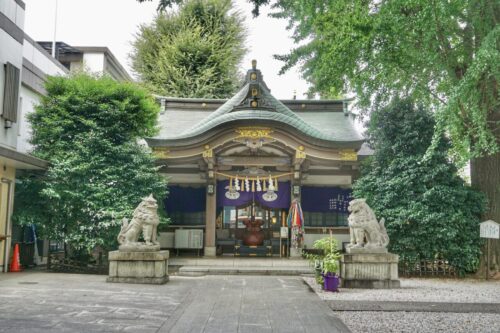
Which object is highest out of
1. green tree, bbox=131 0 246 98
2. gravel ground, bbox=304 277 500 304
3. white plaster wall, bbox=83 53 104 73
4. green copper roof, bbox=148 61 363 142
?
green tree, bbox=131 0 246 98

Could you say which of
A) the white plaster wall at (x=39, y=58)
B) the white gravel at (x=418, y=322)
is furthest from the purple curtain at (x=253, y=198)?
the white gravel at (x=418, y=322)

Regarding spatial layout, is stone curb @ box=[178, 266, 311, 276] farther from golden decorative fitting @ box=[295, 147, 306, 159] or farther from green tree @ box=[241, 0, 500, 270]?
green tree @ box=[241, 0, 500, 270]

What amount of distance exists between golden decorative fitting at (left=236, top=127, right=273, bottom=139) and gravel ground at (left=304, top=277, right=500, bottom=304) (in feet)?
16.7

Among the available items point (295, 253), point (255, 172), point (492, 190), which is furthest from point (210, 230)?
point (492, 190)

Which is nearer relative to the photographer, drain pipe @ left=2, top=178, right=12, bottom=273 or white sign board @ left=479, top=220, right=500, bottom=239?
white sign board @ left=479, top=220, right=500, bottom=239

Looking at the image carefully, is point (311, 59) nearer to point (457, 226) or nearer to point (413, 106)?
point (413, 106)

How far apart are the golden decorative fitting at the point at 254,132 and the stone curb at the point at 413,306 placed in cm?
752

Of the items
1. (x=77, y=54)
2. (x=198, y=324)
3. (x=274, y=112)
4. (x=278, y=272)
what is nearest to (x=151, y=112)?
(x=274, y=112)

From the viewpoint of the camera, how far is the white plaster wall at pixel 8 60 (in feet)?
40.7

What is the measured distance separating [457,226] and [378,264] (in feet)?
11.8

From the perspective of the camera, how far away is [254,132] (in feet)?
49.6

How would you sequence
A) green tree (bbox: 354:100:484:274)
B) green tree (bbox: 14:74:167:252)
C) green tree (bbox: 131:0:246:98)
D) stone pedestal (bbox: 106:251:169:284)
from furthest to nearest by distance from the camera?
green tree (bbox: 131:0:246:98), green tree (bbox: 354:100:484:274), green tree (bbox: 14:74:167:252), stone pedestal (bbox: 106:251:169:284)

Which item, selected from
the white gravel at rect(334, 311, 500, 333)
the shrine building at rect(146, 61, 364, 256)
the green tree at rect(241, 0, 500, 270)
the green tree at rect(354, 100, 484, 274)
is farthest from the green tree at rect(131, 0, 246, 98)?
Answer: the white gravel at rect(334, 311, 500, 333)

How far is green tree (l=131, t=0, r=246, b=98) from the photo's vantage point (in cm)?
3084
